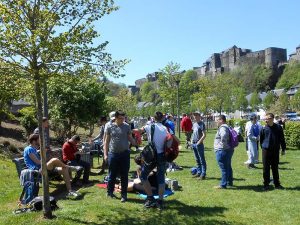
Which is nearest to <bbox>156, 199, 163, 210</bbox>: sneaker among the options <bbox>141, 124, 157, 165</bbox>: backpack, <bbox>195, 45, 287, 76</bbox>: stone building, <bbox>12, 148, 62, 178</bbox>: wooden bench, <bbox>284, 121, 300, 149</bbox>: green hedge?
<bbox>141, 124, 157, 165</bbox>: backpack

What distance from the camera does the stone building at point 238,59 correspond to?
128 meters

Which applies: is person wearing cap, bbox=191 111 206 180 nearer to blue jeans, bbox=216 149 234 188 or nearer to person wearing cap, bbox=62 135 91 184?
blue jeans, bbox=216 149 234 188

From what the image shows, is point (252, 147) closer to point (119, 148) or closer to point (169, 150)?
point (169, 150)

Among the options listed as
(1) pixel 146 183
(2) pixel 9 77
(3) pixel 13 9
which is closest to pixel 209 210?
(1) pixel 146 183

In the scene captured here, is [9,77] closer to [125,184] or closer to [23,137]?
[125,184]

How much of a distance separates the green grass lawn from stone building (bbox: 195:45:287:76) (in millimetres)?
119864

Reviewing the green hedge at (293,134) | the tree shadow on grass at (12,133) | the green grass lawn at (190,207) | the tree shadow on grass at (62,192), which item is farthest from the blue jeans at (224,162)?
the tree shadow on grass at (12,133)

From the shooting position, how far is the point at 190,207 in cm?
819

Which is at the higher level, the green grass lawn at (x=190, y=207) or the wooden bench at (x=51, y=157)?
the wooden bench at (x=51, y=157)

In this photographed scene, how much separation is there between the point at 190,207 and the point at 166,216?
2.87ft

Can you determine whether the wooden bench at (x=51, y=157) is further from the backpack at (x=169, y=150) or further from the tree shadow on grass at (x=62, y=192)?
the backpack at (x=169, y=150)

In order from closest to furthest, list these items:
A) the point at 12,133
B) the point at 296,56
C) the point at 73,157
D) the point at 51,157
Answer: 1. the point at 73,157
2. the point at 51,157
3. the point at 12,133
4. the point at 296,56

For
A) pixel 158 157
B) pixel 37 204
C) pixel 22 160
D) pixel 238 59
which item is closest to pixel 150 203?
pixel 158 157

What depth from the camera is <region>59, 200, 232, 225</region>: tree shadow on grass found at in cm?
712
